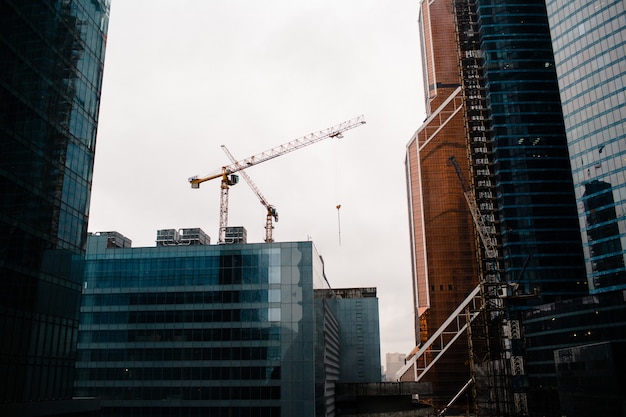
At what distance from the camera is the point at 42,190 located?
49.4 metres

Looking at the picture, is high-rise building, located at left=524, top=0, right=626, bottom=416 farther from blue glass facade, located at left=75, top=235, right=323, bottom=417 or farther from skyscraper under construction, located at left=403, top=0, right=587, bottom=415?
blue glass facade, located at left=75, top=235, right=323, bottom=417

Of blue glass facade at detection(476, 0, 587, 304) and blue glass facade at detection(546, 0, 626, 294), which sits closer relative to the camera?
blue glass facade at detection(546, 0, 626, 294)

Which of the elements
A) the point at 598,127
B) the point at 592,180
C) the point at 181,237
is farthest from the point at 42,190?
the point at 598,127

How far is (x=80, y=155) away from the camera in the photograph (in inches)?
2212

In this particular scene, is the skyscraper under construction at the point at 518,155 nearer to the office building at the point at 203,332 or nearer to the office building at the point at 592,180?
the office building at the point at 592,180

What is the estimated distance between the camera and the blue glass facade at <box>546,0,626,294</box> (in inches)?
4400

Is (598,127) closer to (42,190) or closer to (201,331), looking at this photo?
(201,331)

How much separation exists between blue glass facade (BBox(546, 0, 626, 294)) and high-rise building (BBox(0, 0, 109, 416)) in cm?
9883

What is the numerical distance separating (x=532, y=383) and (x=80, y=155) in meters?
109

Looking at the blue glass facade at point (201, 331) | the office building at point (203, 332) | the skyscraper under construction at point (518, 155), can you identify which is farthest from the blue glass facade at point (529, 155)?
the blue glass facade at point (201, 331)

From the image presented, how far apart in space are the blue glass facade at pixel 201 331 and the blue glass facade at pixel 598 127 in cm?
6096

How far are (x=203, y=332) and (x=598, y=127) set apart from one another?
3511 inches

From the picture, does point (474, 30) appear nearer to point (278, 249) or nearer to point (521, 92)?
point (521, 92)

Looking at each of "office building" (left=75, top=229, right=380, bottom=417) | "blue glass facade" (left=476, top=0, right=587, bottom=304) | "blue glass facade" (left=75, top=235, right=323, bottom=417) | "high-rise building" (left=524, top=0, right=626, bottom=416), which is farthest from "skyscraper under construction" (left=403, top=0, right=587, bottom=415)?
"blue glass facade" (left=75, top=235, right=323, bottom=417)
